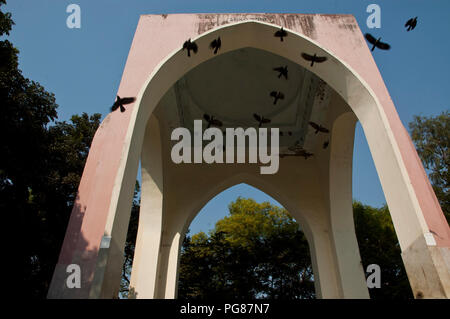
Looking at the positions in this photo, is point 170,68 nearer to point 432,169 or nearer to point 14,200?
point 14,200

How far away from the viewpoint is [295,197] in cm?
795

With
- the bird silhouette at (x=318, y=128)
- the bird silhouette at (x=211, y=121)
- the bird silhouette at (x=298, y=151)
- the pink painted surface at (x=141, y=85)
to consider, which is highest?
the bird silhouette at (x=211, y=121)

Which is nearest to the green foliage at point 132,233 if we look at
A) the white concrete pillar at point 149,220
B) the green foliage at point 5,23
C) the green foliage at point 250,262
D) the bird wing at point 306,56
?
the green foliage at point 250,262

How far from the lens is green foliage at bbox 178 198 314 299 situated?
12.0 metres

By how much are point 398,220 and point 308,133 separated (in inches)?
170

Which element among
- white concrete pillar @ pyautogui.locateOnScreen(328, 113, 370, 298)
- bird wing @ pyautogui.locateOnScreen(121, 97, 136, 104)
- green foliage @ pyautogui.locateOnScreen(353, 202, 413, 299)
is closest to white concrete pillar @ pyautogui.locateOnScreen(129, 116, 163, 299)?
bird wing @ pyautogui.locateOnScreen(121, 97, 136, 104)

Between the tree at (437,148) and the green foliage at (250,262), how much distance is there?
499 centimetres

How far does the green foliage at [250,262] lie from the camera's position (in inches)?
472

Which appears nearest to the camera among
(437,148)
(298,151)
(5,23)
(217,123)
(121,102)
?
(121,102)

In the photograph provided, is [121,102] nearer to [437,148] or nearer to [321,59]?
[321,59]

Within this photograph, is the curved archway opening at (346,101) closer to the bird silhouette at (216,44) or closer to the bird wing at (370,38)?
the bird silhouette at (216,44)

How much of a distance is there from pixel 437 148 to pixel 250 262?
768 cm

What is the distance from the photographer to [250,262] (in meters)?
13.1

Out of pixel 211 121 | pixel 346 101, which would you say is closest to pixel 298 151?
pixel 211 121
